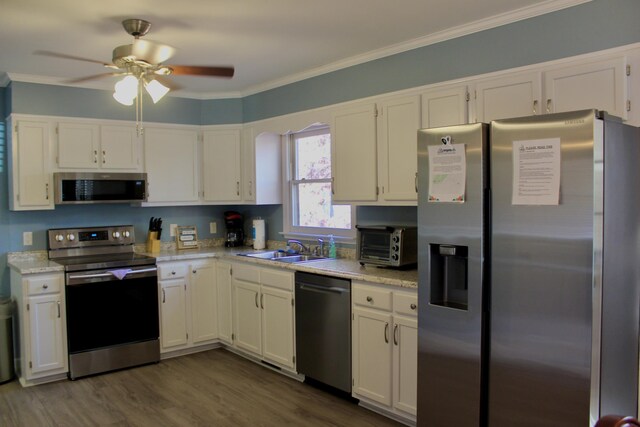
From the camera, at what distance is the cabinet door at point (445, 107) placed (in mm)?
3133

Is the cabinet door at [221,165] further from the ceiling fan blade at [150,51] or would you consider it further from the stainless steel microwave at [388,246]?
the ceiling fan blade at [150,51]

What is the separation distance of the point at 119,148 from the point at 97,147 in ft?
0.64

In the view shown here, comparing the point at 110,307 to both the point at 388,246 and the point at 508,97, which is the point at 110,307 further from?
the point at 508,97

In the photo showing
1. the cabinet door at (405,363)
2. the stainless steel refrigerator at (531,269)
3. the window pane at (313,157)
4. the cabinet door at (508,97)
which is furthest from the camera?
the window pane at (313,157)

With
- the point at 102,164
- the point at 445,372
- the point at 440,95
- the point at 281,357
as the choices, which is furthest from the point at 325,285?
the point at 102,164

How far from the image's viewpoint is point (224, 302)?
4801 mm

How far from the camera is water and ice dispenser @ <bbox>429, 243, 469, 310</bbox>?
2607mm

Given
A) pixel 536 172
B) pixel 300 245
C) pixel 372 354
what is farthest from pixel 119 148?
pixel 536 172

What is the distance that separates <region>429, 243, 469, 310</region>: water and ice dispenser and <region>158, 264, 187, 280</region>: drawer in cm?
272

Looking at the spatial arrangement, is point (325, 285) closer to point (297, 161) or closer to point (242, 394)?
point (242, 394)

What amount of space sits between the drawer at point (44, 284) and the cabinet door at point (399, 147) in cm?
267

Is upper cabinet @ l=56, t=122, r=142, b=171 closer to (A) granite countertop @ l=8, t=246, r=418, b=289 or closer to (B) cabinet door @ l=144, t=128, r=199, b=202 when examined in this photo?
(B) cabinet door @ l=144, t=128, r=199, b=202

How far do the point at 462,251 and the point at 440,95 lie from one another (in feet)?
3.93

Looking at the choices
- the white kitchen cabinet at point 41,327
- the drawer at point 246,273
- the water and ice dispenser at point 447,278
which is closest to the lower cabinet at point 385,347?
the water and ice dispenser at point 447,278
